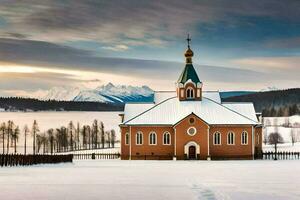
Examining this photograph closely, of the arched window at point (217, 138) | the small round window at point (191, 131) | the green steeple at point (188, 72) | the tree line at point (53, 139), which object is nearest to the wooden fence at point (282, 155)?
the arched window at point (217, 138)

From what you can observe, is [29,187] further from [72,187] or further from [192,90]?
[192,90]

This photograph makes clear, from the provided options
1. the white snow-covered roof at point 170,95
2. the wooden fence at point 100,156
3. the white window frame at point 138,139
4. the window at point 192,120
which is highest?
the white snow-covered roof at point 170,95

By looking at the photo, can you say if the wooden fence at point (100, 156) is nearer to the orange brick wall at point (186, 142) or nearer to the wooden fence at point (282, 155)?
the orange brick wall at point (186, 142)

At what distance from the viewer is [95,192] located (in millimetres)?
20344

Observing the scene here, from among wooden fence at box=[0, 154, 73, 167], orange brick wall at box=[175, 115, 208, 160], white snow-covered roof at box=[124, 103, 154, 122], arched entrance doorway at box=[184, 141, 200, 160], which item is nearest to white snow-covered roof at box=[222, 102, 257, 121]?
orange brick wall at box=[175, 115, 208, 160]

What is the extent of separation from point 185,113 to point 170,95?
6961 millimetres

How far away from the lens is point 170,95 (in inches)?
2867

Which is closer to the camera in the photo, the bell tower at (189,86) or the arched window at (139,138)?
the arched window at (139,138)

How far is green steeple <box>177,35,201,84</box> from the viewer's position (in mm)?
69312

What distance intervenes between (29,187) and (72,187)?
1740mm

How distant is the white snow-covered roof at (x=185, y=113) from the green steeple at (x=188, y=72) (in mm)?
2830

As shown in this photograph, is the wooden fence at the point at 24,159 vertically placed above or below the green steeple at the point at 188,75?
below

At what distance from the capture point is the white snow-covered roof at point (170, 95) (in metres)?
72.3

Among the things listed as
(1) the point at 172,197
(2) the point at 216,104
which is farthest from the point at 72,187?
(2) the point at 216,104
